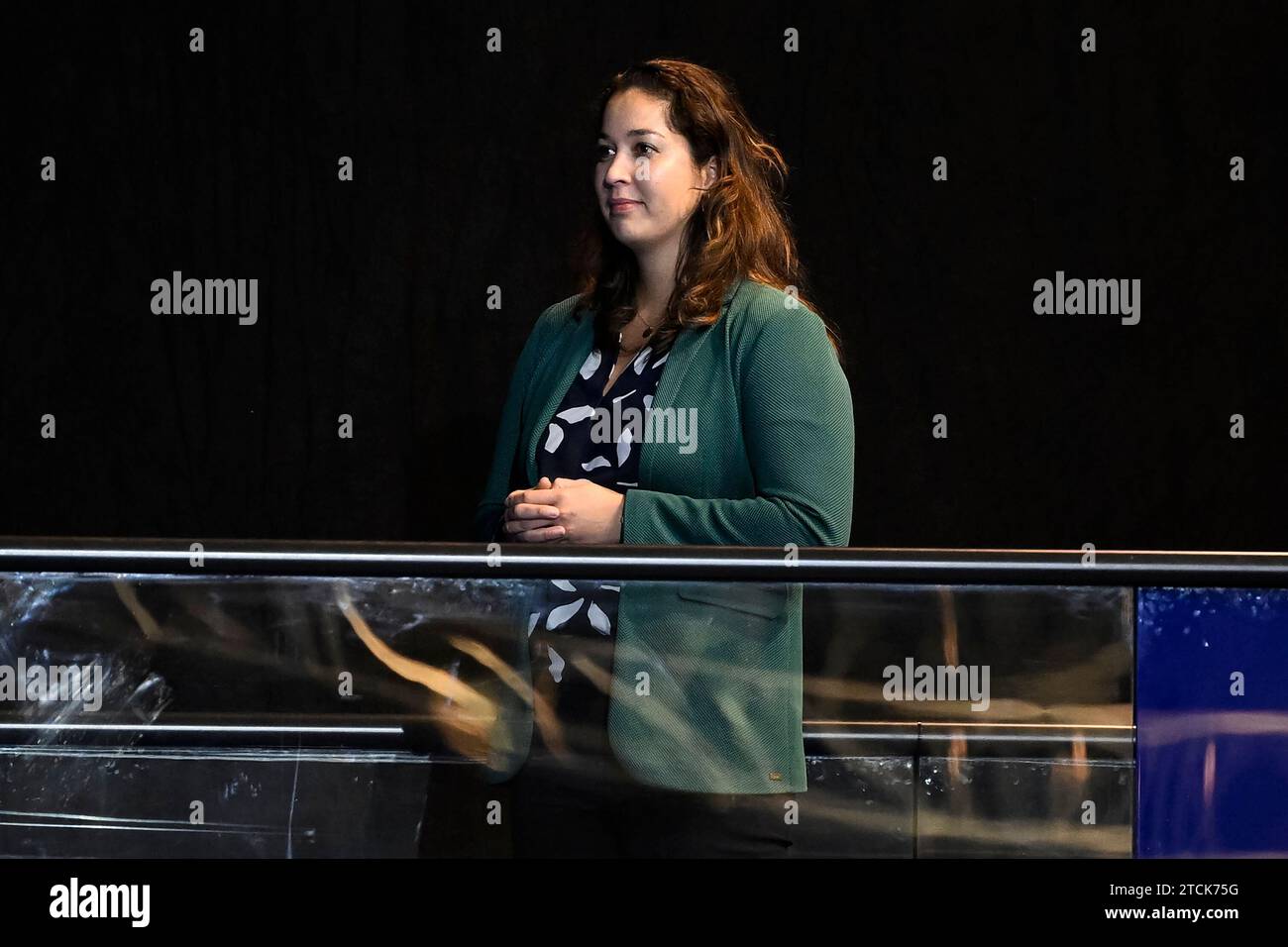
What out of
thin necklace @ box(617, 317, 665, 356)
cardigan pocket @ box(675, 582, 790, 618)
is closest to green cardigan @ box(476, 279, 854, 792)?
cardigan pocket @ box(675, 582, 790, 618)

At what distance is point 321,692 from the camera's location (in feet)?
5.33

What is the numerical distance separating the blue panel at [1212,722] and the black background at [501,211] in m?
2.35

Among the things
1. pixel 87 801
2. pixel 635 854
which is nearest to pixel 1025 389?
pixel 635 854

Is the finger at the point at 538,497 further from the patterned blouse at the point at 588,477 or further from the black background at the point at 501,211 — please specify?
the black background at the point at 501,211

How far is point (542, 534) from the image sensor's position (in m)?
1.70

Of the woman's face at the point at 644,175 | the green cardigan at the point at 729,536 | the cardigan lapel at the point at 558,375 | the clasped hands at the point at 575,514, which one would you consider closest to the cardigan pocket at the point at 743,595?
the green cardigan at the point at 729,536

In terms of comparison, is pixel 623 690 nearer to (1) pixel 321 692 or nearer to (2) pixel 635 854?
(2) pixel 635 854

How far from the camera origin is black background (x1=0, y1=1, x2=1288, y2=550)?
3.91 metres

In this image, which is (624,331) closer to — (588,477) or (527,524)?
(588,477)

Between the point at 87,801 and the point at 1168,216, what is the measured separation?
3204mm

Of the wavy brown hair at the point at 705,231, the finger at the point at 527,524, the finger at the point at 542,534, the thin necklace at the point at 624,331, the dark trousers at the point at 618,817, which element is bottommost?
the dark trousers at the point at 618,817

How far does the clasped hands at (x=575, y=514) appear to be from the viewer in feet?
5.56

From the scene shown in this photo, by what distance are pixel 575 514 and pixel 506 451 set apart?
1.08 ft

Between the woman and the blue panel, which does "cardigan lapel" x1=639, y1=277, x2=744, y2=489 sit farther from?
the blue panel
